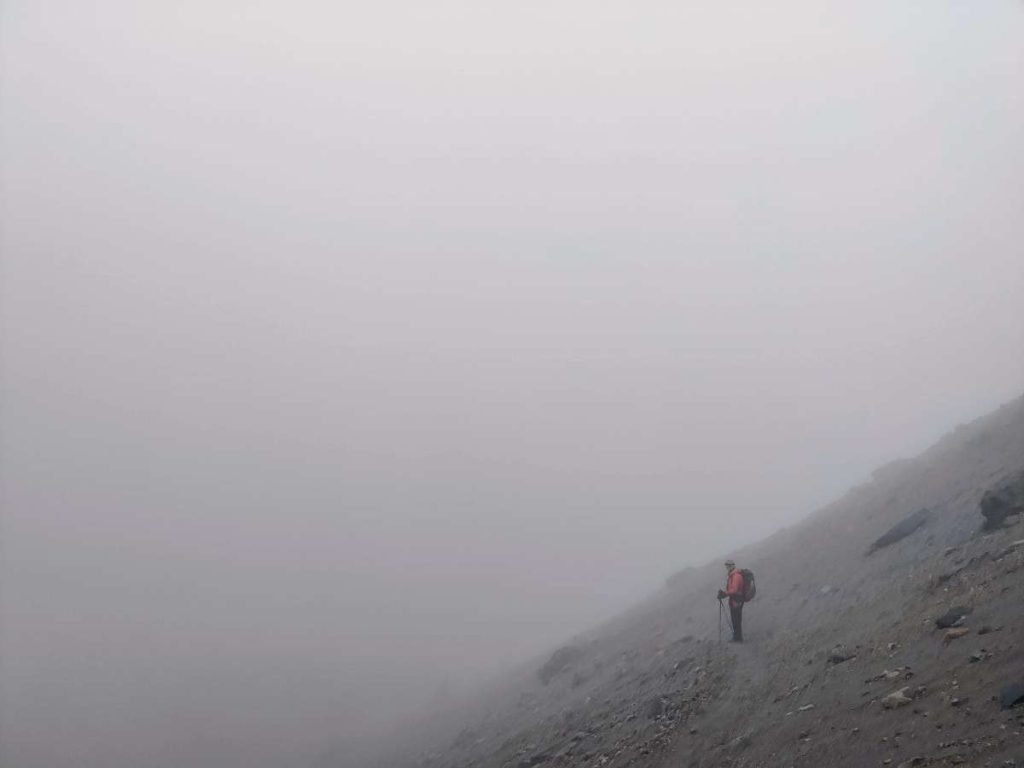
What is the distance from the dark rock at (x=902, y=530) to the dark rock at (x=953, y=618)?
8.73 meters

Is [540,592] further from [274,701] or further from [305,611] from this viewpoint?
[274,701]

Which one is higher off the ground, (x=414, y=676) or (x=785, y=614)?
(x=414, y=676)

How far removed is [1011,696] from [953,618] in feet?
13.4

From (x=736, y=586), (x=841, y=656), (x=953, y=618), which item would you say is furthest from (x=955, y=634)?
(x=736, y=586)

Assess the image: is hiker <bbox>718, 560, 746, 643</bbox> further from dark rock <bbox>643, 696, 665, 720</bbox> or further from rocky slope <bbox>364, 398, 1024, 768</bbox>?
dark rock <bbox>643, 696, 665, 720</bbox>

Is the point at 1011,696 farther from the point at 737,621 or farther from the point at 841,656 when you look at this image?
the point at 737,621

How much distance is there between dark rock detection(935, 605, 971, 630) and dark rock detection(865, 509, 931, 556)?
28.6 feet

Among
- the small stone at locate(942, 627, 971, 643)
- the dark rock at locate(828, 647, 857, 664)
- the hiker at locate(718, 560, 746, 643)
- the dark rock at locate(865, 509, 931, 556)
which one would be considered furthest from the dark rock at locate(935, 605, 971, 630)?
the dark rock at locate(865, 509, 931, 556)

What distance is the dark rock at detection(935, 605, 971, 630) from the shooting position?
1436 centimetres

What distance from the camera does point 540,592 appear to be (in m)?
181

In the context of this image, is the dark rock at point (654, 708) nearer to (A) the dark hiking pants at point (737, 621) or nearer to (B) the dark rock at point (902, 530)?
(A) the dark hiking pants at point (737, 621)

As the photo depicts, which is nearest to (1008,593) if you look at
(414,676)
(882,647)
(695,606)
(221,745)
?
(882,647)

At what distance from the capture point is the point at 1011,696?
10.6 m

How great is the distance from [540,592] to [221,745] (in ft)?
379
